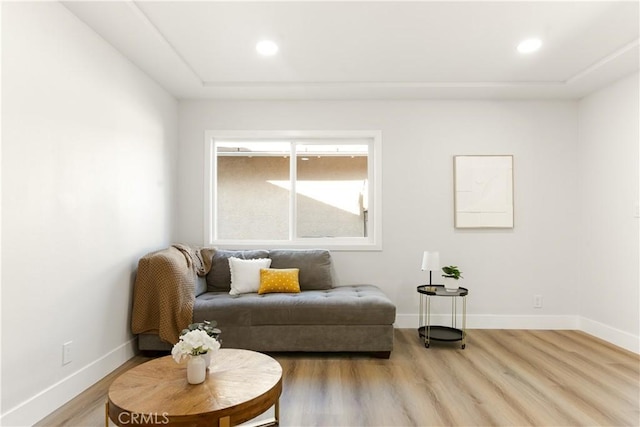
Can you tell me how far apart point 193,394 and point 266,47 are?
2536mm

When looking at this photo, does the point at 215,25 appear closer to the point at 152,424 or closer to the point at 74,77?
the point at 74,77

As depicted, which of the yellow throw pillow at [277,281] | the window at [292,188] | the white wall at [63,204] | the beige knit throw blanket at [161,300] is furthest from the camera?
the window at [292,188]

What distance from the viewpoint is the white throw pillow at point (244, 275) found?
3.86 m

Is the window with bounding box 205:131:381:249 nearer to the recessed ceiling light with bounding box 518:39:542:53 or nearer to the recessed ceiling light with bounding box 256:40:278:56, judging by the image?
the recessed ceiling light with bounding box 256:40:278:56

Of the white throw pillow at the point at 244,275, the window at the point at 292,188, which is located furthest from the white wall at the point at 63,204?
the window at the point at 292,188

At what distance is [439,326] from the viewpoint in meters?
4.14

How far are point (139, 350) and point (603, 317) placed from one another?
4417 millimetres

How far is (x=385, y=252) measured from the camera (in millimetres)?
4375

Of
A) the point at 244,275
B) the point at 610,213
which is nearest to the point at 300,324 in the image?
the point at 244,275

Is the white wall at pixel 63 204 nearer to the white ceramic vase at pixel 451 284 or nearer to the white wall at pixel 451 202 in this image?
the white wall at pixel 451 202

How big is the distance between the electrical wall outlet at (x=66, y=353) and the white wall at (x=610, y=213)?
4.49 meters

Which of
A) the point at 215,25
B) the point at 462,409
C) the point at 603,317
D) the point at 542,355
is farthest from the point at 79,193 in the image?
the point at 603,317

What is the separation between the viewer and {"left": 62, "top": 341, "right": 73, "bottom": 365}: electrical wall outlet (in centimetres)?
252

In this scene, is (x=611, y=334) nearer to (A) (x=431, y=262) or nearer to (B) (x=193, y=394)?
(A) (x=431, y=262)
